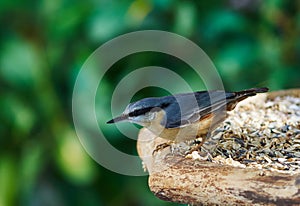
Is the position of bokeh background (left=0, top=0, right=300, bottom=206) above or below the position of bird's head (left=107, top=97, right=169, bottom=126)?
above

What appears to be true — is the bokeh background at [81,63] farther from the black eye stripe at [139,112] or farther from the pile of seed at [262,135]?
the black eye stripe at [139,112]

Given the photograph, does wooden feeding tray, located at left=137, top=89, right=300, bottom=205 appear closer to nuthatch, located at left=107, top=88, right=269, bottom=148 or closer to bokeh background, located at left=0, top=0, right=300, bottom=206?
nuthatch, located at left=107, top=88, right=269, bottom=148

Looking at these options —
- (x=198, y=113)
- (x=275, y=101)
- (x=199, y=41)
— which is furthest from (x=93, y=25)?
(x=198, y=113)

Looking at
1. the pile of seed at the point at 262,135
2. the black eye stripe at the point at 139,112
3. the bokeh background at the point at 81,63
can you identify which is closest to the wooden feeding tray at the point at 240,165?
the pile of seed at the point at 262,135

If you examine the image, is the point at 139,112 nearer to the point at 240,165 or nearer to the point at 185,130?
the point at 185,130

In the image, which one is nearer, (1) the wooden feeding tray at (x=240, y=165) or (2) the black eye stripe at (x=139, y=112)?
(1) the wooden feeding tray at (x=240, y=165)

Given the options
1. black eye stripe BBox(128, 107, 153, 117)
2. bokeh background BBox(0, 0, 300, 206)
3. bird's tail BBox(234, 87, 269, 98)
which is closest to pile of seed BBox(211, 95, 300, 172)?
bird's tail BBox(234, 87, 269, 98)

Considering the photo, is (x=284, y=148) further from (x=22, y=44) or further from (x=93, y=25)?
(x=22, y=44)
